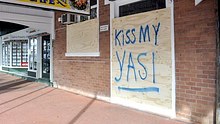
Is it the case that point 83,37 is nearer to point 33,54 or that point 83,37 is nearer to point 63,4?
point 63,4

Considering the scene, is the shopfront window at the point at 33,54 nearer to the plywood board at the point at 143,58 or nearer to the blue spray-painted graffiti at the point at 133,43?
the plywood board at the point at 143,58

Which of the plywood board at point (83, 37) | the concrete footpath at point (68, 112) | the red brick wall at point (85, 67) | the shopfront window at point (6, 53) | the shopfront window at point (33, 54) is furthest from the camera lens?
the shopfront window at point (6, 53)

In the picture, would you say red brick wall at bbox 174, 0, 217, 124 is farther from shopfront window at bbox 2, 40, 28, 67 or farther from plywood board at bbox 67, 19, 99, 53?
shopfront window at bbox 2, 40, 28, 67

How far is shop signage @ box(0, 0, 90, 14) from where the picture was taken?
5227 millimetres

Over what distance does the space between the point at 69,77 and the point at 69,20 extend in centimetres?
237

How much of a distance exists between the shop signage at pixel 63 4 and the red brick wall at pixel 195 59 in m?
2.40

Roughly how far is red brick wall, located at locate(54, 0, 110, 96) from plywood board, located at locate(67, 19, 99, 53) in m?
0.31

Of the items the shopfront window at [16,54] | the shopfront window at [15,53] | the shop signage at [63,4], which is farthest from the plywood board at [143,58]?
the shopfront window at [16,54]

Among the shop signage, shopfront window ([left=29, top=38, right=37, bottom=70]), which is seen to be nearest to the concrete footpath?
the shop signage

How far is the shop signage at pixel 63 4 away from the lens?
523 centimetres

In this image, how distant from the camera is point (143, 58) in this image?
6484 millimetres

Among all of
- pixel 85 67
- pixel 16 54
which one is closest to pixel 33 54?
pixel 16 54

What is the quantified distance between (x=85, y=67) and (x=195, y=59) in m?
4.67

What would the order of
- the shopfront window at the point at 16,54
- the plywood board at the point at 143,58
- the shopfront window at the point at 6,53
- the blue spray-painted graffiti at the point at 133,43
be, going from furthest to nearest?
the shopfront window at the point at 6,53 < the shopfront window at the point at 16,54 < the blue spray-painted graffiti at the point at 133,43 < the plywood board at the point at 143,58
